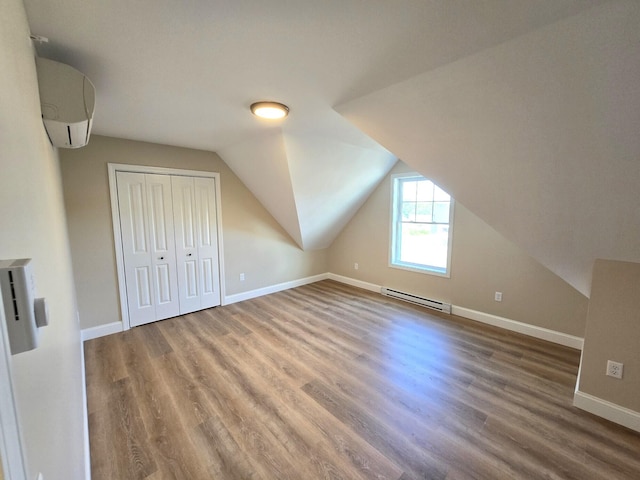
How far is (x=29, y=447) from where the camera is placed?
1.48 ft

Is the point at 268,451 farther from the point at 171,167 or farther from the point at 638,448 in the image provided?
the point at 171,167

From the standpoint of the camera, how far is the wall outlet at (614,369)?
1.89 metres

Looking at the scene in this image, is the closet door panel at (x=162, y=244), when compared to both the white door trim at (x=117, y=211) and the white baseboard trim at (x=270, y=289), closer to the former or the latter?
the white door trim at (x=117, y=211)

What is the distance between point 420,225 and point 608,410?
2607 millimetres

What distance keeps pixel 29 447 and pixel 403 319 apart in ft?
11.5

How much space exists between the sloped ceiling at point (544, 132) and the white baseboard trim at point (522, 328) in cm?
92

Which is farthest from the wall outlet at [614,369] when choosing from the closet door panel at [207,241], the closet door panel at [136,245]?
the closet door panel at [136,245]

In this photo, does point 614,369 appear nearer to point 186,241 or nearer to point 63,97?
point 63,97

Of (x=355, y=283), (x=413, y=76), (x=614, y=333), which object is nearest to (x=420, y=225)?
(x=355, y=283)

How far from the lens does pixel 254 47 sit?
1408mm

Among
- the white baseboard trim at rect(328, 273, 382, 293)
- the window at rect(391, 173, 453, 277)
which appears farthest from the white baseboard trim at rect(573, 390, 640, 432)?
the white baseboard trim at rect(328, 273, 382, 293)

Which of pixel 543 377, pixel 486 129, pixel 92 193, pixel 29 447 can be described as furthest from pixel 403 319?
pixel 92 193

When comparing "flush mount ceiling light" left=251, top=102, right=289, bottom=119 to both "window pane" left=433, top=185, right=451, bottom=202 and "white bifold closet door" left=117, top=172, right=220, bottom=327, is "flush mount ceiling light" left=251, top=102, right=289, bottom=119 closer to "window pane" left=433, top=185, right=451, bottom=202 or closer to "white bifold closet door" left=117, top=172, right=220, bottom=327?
"white bifold closet door" left=117, top=172, right=220, bottom=327

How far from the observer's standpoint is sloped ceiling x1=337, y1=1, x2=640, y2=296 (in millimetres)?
1104
